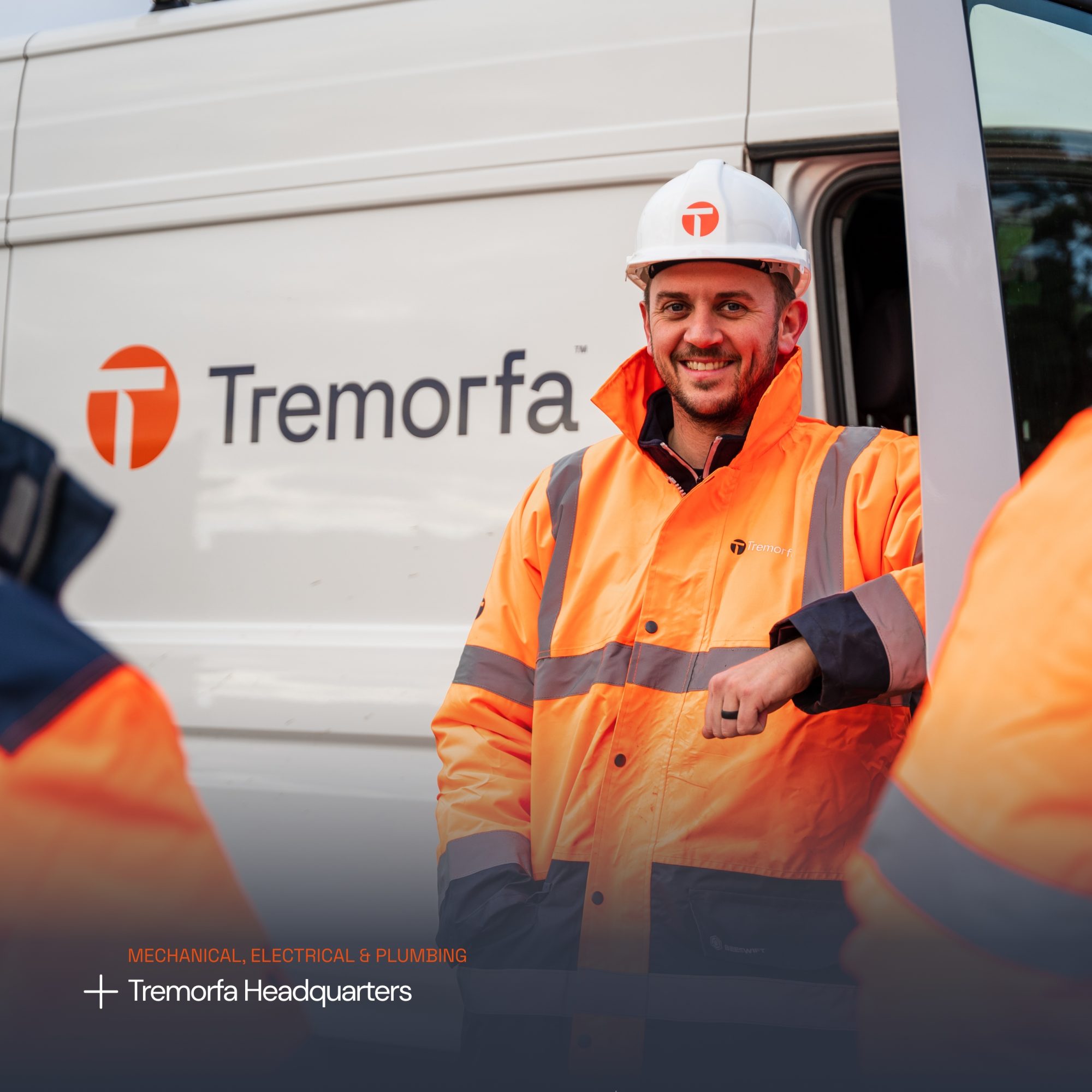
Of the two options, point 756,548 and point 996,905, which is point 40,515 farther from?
point 756,548

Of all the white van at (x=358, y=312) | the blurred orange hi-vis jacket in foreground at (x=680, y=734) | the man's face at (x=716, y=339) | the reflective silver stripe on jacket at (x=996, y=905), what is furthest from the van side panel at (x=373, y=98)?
the reflective silver stripe on jacket at (x=996, y=905)

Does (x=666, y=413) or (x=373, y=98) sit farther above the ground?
(x=373, y=98)

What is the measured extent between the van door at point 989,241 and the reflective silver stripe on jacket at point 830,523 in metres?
0.27

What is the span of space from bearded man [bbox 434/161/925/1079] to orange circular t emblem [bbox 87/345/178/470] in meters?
0.89

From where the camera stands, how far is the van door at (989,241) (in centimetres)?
148

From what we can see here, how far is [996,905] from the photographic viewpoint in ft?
3.21

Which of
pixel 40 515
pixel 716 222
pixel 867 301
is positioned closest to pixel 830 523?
pixel 716 222

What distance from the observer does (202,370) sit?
2.49 m

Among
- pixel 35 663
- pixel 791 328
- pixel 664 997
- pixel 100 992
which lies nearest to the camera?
pixel 35 663

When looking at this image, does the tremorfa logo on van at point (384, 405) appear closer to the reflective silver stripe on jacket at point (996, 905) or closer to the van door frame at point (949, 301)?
the van door frame at point (949, 301)

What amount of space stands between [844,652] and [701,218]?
30.0 inches

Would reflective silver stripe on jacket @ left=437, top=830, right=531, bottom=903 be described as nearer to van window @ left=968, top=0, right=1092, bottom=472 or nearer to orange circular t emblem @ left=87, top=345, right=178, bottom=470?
van window @ left=968, top=0, right=1092, bottom=472

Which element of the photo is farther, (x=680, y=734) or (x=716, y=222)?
(x=716, y=222)
